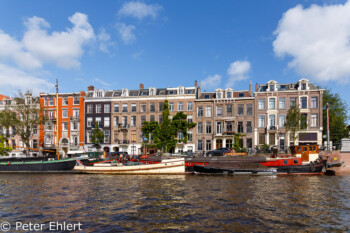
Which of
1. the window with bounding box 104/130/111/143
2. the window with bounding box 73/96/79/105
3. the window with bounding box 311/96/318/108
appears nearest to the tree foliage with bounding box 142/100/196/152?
the window with bounding box 104/130/111/143

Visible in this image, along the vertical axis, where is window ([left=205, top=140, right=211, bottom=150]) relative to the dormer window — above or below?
below

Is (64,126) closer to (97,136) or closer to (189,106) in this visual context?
(97,136)

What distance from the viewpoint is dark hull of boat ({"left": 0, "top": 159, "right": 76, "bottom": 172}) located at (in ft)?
110

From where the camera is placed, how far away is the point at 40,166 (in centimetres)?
3388

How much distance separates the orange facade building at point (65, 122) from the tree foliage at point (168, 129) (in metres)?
16.5

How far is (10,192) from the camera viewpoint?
19.7 m

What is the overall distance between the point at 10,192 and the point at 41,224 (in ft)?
33.4

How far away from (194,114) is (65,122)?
29.7 metres

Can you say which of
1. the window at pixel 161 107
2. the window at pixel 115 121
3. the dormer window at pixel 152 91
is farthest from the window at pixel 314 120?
the window at pixel 115 121

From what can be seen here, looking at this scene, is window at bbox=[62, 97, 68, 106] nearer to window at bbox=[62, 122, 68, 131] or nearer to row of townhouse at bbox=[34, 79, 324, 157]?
row of townhouse at bbox=[34, 79, 324, 157]

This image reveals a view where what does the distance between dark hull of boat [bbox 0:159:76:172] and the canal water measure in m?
12.7

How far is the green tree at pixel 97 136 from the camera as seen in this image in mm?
55344

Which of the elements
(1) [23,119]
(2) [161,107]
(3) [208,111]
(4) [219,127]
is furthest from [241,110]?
(1) [23,119]

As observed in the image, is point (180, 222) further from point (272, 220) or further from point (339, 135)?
point (339, 135)
